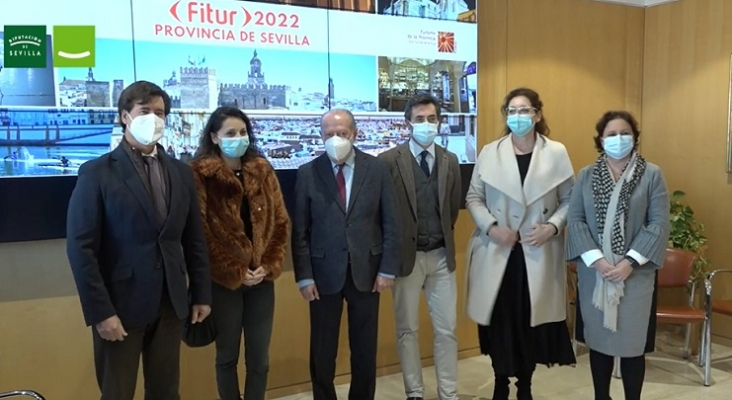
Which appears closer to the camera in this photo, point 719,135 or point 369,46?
point 369,46

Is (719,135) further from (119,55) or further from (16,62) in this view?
(16,62)

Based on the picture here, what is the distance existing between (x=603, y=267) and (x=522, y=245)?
0.39 meters

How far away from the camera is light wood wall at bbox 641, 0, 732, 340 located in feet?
14.5

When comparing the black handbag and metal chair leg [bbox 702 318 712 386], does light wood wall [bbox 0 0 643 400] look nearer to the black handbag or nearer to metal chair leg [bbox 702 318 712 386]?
the black handbag

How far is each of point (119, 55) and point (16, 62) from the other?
1.46 ft

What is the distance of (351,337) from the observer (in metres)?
2.96

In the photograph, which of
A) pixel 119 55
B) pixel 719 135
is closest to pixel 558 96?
pixel 719 135

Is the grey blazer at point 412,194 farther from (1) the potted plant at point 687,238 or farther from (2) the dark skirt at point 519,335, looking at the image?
(1) the potted plant at point 687,238

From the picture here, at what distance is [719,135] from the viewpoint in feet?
14.5

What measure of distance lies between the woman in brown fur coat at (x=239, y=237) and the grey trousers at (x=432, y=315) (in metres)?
0.70

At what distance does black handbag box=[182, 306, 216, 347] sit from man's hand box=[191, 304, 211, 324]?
69mm

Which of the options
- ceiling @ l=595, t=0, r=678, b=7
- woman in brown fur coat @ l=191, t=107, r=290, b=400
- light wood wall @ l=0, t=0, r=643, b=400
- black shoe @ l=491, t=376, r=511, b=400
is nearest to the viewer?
woman in brown fur coat @ l=191, t=107, r=290, b=400

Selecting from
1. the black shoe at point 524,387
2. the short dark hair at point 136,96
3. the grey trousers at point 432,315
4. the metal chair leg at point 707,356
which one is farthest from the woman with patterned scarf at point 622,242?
the short dark hair at point 136,96

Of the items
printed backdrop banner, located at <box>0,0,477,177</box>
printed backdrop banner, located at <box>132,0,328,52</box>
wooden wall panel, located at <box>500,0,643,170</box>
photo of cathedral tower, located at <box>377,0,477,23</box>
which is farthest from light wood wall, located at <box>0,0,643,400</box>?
printed backdrop banner, located at <box>132,0,328,52</box>
